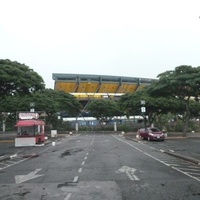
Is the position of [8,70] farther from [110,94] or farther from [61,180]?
[110,94]

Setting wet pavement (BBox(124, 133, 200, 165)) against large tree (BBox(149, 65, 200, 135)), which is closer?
wet pavement (BBox(124, 133, 200, 165))

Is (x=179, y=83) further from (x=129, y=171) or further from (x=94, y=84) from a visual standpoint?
(x=94, y=84)

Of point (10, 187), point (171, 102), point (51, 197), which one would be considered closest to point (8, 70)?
point (10, 187)

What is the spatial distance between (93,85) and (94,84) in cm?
51

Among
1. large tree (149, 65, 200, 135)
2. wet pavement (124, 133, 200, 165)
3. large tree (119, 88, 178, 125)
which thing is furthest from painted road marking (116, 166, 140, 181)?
large tree (119, 88, 178, 125)

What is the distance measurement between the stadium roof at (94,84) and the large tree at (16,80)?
66571mm

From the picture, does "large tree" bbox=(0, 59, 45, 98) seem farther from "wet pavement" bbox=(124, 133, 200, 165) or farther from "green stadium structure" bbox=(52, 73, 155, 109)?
"green stadium structure" bbox=(52, 73, 155, 109)

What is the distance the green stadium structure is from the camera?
336 ft

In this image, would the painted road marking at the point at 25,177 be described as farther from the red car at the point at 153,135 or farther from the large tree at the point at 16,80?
A: the red car at the point at 153,135

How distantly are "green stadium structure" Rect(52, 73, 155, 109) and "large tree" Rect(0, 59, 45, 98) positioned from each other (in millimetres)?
66571

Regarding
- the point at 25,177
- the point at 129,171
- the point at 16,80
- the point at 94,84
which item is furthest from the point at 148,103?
the point at 94,84

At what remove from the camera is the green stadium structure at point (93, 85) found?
102438 mm

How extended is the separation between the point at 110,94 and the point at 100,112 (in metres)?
31.3

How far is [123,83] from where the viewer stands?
360 ft
